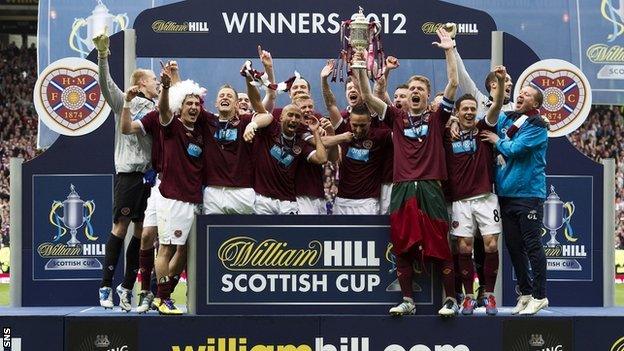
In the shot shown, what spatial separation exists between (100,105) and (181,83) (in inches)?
80.6

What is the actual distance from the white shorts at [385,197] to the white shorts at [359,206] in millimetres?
43

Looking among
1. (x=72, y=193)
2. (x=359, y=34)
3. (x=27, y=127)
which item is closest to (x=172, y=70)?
(x=359, y=34)

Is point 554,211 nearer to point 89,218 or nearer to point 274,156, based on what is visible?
point 274,156

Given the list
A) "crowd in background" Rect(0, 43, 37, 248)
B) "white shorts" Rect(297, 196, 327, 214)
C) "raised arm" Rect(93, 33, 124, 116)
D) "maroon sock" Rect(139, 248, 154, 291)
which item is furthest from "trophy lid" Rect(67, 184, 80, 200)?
"crowd in background" Rect(0, 43, 37, 248)

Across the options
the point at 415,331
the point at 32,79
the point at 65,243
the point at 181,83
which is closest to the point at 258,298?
→ the point at 415,331

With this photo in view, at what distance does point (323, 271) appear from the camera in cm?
912

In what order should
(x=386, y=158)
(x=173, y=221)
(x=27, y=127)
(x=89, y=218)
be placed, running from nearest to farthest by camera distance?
(x=173, y=221) < (x=386, y=158) < (x=89, y=218) < (x=27, y=127)

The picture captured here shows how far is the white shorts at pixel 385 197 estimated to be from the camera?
938cm

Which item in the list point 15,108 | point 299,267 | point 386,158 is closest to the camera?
point 299,267

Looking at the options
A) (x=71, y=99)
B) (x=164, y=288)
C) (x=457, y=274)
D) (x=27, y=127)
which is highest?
(x=27, y=127)

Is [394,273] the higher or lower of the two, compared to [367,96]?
lower

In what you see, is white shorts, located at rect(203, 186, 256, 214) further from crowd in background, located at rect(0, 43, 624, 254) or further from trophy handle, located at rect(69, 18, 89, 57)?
crowd in background, located at rect(0, 43, 624, 254)

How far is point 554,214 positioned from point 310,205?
2.80m

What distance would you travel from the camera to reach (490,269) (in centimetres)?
909
